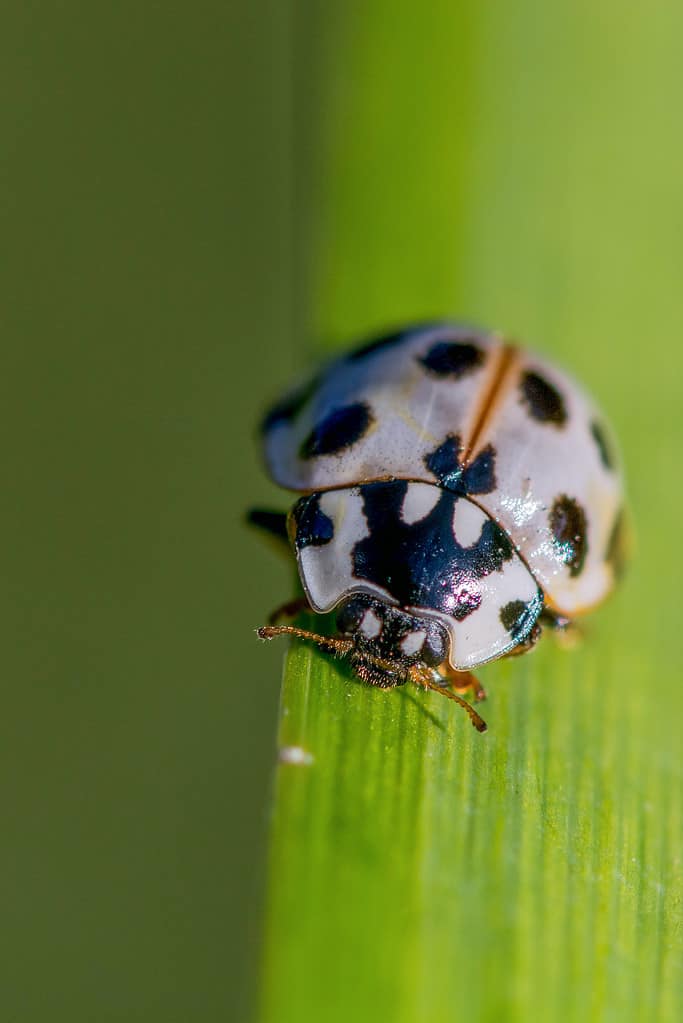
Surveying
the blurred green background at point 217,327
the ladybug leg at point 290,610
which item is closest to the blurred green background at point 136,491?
the blurred green background at point 217,327

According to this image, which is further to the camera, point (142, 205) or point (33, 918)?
point (142, 205)

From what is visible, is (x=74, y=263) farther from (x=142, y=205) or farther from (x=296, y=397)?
(x=296, y=397)

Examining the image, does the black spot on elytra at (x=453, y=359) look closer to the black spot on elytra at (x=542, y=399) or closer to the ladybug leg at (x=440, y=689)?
the black spot on elytra at (x=542, y=399)

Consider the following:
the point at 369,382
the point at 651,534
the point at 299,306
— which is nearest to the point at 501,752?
the point at 369,382

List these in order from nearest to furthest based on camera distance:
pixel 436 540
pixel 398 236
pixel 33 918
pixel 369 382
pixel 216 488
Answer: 1. pixel 436 540
2. pixel 369 382
3. pixel 398 236
4. pixel 33 918
5. pixel 216 488

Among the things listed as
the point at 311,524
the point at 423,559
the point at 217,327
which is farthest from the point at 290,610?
the point at 217,327
